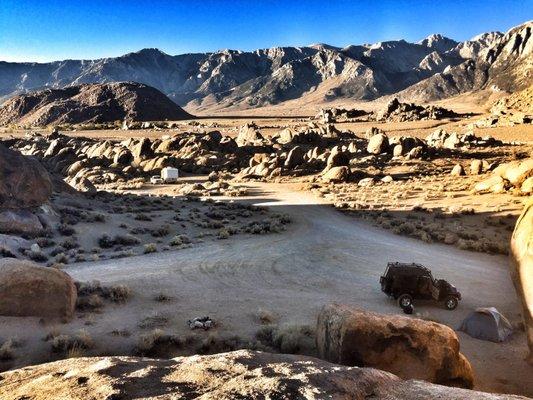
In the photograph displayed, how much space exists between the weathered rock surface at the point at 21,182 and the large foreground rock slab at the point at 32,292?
13.4 meters

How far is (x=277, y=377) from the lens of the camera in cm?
601

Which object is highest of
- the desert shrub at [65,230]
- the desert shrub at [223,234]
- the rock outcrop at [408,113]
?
the rock outcrop at [408,113]

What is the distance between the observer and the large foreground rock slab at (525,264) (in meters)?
10.3

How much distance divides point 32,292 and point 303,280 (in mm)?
9931

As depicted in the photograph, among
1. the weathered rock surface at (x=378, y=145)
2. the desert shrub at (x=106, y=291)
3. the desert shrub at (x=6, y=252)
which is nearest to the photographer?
the desert shrub at (x=106, y=291)

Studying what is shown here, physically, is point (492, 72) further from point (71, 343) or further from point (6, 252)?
point (71, 343)

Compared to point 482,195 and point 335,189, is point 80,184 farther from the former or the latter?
point 482,195

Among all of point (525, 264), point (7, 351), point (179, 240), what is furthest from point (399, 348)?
point (179, 240)

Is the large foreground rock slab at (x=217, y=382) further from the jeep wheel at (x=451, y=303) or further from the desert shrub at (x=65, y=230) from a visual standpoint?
the desert shrub at (x=65, y=230)

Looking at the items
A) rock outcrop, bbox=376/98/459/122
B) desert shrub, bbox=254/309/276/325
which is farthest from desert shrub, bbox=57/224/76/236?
rock outcrop, bbox=376/98/459/122

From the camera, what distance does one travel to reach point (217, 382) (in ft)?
20.0

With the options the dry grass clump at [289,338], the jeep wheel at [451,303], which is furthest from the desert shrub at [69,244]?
the jeep wheel at [451,303]

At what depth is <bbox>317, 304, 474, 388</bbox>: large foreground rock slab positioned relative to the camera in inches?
365

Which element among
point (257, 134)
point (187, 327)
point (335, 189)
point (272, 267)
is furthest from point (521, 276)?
point (257, 134)
